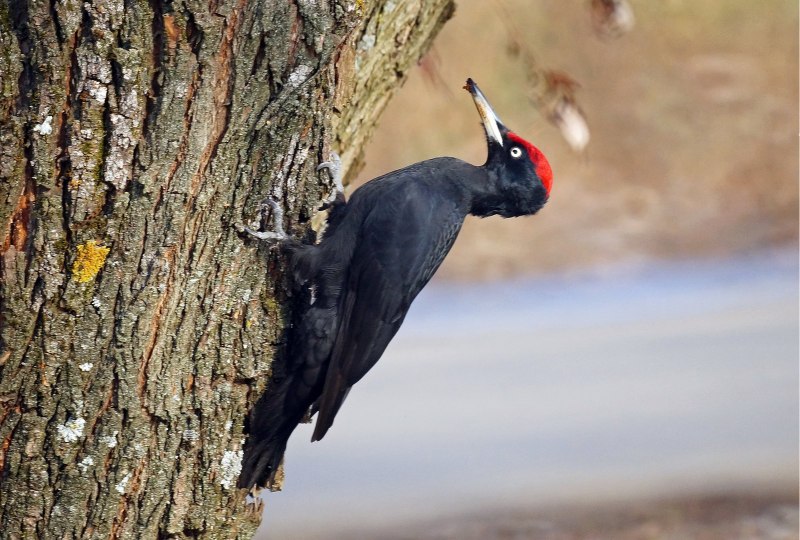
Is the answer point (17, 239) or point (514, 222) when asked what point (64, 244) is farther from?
point (514, 222)

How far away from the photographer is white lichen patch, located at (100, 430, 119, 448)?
2.54 metres

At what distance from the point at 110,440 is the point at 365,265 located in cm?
110

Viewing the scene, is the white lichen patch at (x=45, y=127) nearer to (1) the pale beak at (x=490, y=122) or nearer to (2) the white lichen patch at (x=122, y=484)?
(2) the white lichen patch at (x=122, y=484)

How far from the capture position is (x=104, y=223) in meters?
2.46

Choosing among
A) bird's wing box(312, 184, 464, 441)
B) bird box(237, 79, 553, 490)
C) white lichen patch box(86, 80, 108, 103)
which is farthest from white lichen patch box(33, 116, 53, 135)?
bird's wing box(312, 184, 464, 441)

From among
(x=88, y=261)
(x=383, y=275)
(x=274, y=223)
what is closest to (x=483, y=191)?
(x=383, y=275)

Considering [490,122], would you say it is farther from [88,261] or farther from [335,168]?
[88,261]

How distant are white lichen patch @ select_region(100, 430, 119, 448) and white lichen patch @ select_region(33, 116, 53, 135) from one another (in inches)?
30.6

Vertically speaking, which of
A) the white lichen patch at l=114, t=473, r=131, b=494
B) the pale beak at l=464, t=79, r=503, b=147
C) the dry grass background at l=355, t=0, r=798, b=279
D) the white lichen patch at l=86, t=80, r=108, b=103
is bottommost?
the white lichen patch at l=114, t=473, r=131, b=494

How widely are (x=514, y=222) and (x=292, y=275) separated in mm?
5608

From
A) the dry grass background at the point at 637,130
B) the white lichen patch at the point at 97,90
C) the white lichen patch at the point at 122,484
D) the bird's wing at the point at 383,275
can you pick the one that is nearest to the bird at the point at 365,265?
the bird's wing at the point at 383,275

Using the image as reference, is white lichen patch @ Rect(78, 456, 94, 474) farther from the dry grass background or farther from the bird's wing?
the dry grass background

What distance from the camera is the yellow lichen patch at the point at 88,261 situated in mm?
2445

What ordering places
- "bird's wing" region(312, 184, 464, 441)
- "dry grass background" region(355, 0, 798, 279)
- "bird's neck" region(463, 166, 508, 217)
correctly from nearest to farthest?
"bird's wing" region(312, 184, 464, 441), "bird's neck" region(463, 166, 508, 217), "dry grass background" region(355, 0, 798, 279)
